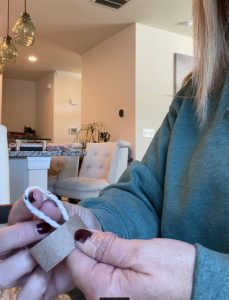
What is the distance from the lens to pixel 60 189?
2.95 meters

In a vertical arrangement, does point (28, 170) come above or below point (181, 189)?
below

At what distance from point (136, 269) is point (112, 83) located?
396 centimetres

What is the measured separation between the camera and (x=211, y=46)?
0.65m

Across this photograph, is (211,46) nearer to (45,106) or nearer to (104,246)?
(104,246)

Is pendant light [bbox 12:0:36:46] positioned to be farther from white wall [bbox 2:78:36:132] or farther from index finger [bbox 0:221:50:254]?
white wall [bbox 2:78:36:132]

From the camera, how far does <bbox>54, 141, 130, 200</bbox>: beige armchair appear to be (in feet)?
9.14

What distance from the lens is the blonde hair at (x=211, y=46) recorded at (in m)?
0.64

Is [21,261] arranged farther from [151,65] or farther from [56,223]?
[151,65]

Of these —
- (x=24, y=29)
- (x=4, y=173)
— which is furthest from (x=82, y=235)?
(x=24, y=29)

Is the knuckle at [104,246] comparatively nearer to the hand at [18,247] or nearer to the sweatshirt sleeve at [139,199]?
the hand at [18,247]

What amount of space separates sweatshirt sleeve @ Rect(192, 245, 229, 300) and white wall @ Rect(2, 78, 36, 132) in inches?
267

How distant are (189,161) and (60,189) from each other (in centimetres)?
248

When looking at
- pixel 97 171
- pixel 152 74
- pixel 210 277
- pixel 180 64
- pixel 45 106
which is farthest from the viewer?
pixel 45 106

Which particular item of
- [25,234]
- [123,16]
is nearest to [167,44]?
[123,16]
